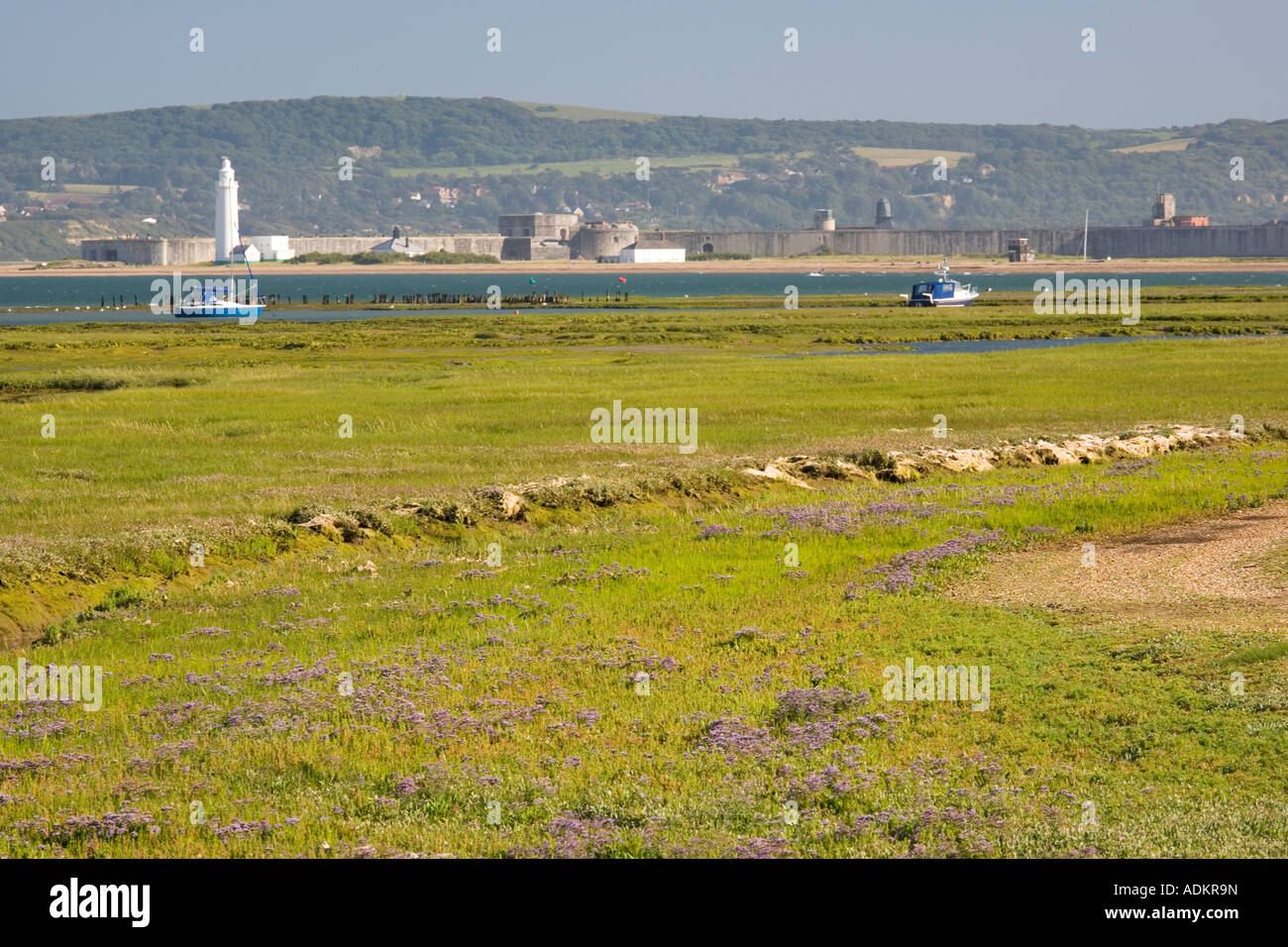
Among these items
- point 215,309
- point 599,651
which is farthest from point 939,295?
point 599,651

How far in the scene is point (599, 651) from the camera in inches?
742

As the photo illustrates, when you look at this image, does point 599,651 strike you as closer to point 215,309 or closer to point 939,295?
point 939,295

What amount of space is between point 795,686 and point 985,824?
4765 millimetres

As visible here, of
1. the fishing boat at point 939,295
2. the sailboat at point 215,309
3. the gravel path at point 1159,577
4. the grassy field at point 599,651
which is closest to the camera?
the grassy field at point 599,651

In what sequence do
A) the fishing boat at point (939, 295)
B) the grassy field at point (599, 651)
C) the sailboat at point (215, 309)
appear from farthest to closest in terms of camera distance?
the sailboat at point (215, 309) < the fishing boat at point (939, 295) < the grassy field at point (599, 651)

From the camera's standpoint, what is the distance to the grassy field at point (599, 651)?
12.9 m

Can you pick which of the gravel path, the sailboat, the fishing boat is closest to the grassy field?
the gravel path

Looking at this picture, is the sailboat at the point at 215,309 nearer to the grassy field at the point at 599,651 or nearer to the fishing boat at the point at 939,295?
the fishing boat at the point at 939,295

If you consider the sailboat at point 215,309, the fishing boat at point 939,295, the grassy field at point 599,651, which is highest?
the fishing boat at point 939,295

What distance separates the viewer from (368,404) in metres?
49.6

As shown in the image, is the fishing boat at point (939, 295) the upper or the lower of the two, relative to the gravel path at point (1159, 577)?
upper

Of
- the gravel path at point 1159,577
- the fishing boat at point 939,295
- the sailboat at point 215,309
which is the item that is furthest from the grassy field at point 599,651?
the sailboat at point 215,309

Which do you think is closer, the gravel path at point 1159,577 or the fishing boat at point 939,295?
the gravel path at point 1159,577

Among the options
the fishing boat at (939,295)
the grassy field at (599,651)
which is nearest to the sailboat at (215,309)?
the fishing boat at (939,295)
